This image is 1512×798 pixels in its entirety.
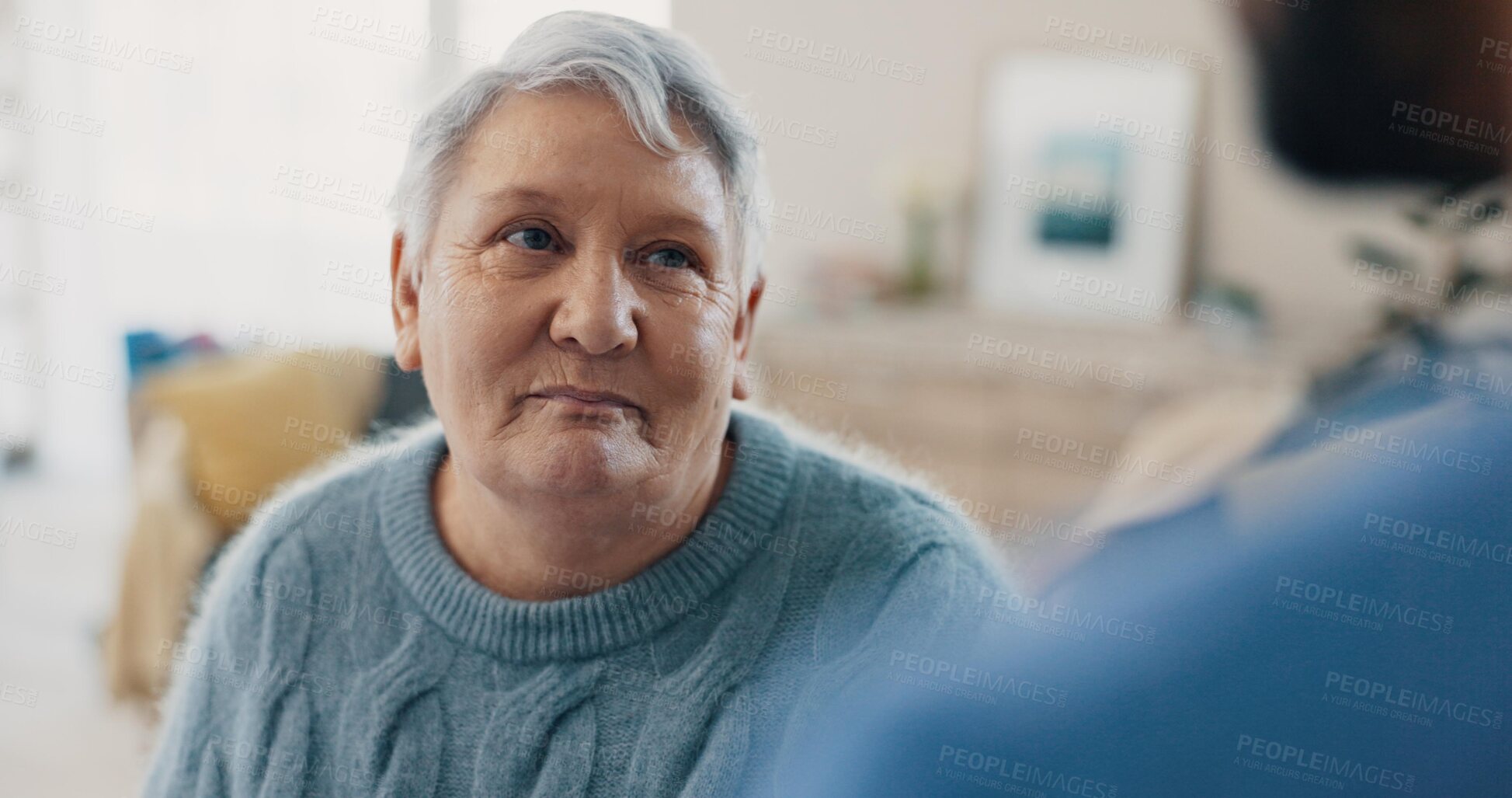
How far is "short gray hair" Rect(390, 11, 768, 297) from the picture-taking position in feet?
2.78

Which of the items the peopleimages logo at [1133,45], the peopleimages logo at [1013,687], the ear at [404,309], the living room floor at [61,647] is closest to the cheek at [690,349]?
the ear at [404,309]

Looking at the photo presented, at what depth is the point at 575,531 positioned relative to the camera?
94 cm

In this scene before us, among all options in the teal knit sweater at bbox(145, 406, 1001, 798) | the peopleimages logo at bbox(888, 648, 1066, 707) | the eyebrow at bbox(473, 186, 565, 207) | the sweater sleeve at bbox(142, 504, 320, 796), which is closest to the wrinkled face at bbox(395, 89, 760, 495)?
the eyebrow at bbox(473, 186, 565, 207)

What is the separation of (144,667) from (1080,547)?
225cm

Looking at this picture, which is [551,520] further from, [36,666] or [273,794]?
[36,666]

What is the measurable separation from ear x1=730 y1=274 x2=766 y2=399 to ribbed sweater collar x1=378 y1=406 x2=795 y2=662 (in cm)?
6

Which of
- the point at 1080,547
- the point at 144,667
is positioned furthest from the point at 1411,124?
the point at 144,667

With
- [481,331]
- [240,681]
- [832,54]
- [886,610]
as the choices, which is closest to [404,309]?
[481,331]

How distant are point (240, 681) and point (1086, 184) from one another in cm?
331

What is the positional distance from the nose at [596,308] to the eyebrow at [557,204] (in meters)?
0.04

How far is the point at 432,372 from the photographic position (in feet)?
3.08

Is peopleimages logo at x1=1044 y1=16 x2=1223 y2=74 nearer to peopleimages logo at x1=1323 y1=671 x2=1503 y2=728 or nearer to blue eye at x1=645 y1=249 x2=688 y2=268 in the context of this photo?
blue eye at x1=645 y1=249 x2=688 y2=268

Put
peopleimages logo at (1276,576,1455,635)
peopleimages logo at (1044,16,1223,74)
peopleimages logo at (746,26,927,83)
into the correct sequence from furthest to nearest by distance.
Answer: peopleimages logo at (746,26,927,83), peopleimages logo at (1044,16,1223,74), peopleimages logo at (1276,576,1455,635)

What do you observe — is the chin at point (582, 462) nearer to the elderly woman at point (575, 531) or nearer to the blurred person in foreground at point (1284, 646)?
the elderly woman at point (575, 531)
